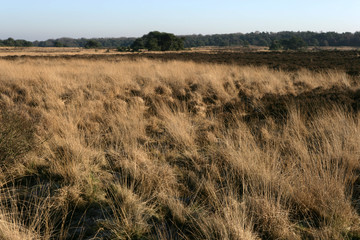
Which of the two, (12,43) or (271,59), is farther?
(12,43)

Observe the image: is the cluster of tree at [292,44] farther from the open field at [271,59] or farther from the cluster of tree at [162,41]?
the open field at [271,59]

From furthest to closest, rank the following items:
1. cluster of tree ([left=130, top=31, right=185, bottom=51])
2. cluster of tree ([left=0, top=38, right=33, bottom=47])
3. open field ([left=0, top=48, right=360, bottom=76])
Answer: cluster of tree ([left=0, top=38, right=33, bottom=47]) → cluster of tree ([left=130, top=31, right=185, bottom=51]) → open field ([left=0, top=48, right=360, bottom=76])

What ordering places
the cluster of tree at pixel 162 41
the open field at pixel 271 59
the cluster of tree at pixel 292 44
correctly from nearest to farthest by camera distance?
the open field at pixel 271 59 → the cluster of tree at pixel 162 41 → the cluster of tree at pixel 292 44

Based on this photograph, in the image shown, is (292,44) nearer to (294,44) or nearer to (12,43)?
(294,44)

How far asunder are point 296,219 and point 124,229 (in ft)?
5.12

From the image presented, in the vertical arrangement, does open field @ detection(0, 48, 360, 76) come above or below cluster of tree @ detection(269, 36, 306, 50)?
below

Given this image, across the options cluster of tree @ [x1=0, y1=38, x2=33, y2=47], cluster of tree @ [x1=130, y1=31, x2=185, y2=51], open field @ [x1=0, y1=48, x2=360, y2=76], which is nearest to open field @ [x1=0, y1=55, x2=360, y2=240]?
open field @ [x1=0, y1=48, x2=360, y2=76]

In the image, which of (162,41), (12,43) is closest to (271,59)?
(162,41)

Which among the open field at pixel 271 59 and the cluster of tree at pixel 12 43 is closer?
the open field at pixel 271 59

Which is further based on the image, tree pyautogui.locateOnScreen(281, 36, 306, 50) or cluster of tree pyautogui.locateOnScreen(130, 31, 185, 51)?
tree pyautogui.locateOnScreen(281, 36, 306, 50)

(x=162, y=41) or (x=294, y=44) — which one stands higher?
(x=294, y=44)

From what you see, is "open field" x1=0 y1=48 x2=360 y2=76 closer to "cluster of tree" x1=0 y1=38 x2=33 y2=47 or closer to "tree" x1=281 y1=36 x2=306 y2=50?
"tree" x1=281 y1=36 x2=306 y2=50

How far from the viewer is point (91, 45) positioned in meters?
84.4

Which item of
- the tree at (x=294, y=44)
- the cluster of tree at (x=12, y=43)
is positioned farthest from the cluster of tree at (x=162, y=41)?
the cluster of tree at (x=12, y=43)
